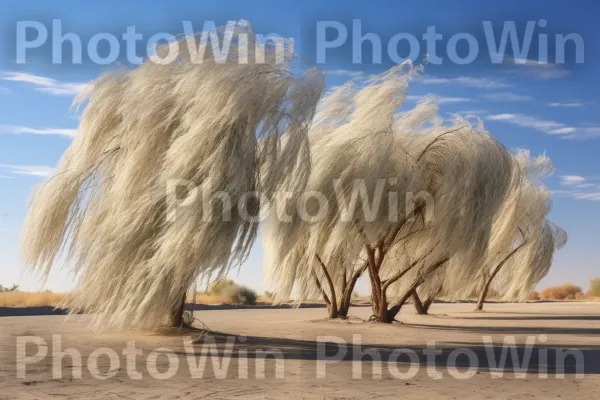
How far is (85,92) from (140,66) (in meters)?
1.30

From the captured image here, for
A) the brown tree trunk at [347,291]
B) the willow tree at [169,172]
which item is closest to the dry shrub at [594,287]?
the brown tree trunk at [347,291]

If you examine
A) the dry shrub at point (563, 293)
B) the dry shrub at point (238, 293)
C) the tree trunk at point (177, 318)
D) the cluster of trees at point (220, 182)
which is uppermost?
the cluster of trees at point (220, 182)

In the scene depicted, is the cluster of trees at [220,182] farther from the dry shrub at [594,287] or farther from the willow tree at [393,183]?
the dry shrub at [594,287]

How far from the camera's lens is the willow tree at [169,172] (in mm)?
12781

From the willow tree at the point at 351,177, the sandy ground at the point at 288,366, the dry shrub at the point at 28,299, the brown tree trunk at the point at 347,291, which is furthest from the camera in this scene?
the dry shrub at the point at 28,299

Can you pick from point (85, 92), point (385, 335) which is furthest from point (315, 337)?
point (85, 92)

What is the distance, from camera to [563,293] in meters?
64.4

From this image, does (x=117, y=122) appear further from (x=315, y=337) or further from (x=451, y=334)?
(x=451, y=334)

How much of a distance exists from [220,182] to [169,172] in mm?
1005

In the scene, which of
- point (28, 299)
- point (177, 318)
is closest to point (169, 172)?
point (177, 318)

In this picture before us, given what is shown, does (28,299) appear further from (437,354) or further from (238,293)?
(437,354)

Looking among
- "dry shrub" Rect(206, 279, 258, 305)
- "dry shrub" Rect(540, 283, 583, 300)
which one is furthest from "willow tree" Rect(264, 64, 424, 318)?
"dry shrub" Rect(540, 283, 583, 300)

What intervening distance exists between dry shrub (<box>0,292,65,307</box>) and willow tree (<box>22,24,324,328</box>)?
1614cm

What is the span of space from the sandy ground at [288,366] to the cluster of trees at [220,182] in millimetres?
1176
